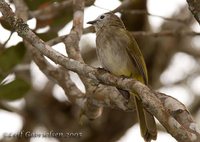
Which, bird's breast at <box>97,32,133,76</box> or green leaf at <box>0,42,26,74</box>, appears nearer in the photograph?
bird's breast at <box>97,32,133,76</box>

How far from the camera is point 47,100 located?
6363mm

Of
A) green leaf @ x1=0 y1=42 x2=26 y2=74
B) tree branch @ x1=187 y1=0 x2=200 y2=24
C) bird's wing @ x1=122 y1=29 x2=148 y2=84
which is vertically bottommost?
tree branch @ x1=187 y1=0 x2=200 y2=24

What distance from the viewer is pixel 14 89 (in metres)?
4.29

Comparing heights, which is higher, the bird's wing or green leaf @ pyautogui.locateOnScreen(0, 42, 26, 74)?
green leaf @ pyautogui.locateOnScreen(0, 42, 26, 74)

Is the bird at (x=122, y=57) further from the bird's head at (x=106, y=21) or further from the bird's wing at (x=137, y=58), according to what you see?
the bird's head at (x=106, y=21)

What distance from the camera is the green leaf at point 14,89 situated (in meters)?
4.23

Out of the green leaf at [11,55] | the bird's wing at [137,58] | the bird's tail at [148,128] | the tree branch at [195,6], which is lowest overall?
the bird's tail at [148,128]

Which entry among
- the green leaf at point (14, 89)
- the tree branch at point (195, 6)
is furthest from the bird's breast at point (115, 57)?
the tree branch at point (195, 6)

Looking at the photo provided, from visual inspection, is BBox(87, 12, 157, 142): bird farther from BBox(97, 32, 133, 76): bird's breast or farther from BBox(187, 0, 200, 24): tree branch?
BBox(187, 0, 200, 24): tree branch

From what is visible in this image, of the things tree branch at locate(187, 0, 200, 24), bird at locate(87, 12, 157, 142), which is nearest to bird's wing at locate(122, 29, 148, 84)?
bird at locate(87, 12, 157, 142)

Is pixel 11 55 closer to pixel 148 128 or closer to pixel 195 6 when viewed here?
pixel 148 128

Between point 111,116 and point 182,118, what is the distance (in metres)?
3.15

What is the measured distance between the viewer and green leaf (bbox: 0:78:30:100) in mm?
4234

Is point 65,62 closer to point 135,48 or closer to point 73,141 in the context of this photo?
point 135,48
